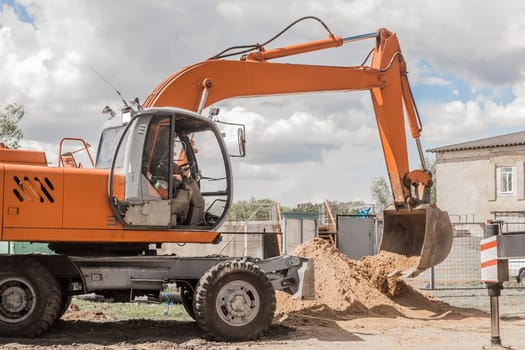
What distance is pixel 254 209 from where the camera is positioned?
1191 inches

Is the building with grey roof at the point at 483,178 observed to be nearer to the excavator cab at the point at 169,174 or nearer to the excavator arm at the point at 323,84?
the excavator arm at the point at 323,84

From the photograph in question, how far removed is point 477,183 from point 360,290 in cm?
3216

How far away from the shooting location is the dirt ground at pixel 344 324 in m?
9.49

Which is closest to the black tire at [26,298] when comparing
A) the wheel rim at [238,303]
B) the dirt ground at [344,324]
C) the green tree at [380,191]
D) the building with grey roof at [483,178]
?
the dirt ground at [344,324]

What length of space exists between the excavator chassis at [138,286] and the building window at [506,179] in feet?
115

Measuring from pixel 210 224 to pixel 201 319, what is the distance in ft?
4.34

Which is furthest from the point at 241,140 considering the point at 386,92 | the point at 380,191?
the point at 380,191

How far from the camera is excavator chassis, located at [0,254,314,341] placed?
9.37 meters

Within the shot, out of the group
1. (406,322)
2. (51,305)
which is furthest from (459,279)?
(51,305)

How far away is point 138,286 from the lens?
9.79 meters

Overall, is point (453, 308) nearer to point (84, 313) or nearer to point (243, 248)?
point (84, 313)

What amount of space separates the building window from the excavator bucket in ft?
97.7

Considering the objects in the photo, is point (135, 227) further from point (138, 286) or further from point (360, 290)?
point (360, 290)

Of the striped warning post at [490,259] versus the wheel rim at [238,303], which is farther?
the wheel rim at [238,303]
